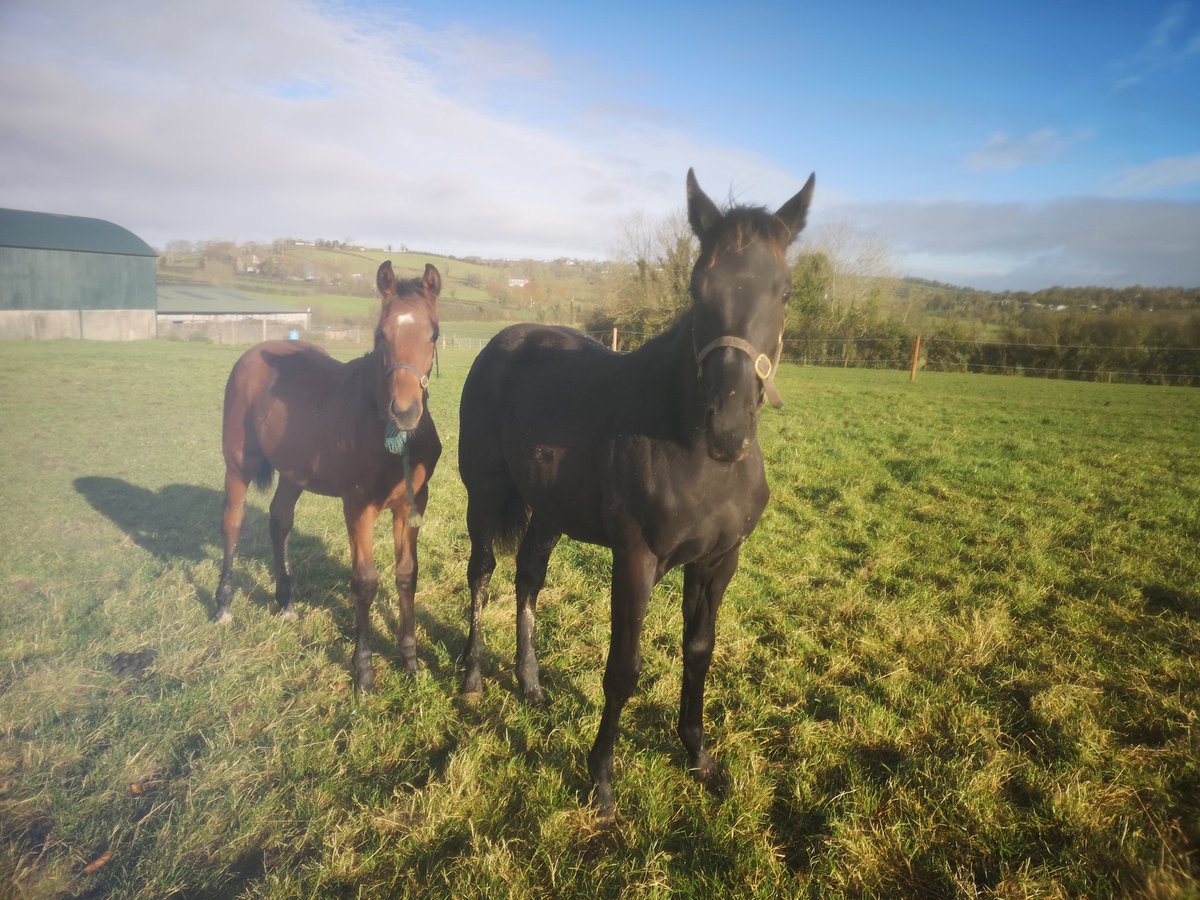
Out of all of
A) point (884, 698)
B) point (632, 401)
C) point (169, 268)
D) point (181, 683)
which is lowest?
point (181, 683)

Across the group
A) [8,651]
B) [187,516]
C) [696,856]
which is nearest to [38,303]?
[187,516]

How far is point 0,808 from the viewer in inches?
101

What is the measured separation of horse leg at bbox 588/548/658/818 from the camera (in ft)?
8.64

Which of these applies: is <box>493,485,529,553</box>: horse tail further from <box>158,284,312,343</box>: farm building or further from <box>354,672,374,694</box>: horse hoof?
<box>158,284,312,343</box>: farm building

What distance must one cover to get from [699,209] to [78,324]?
35.3m

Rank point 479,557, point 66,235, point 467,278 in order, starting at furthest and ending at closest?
point 66,235
point 467,278
point 479,557

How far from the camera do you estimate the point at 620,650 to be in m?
2.73

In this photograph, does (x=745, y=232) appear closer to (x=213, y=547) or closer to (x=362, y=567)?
(x=362, y=567)

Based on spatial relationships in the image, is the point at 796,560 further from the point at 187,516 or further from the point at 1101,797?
the point at 187,516

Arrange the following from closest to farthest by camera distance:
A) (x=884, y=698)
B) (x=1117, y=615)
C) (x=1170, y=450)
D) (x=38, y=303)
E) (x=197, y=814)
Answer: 1. (x=197, y=814)
2. (x=884, y=698)
3. (x=1117, y=615)
4. (x=1170, y=450)
5. (x=38, y=303)

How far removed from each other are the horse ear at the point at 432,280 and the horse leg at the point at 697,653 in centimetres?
238

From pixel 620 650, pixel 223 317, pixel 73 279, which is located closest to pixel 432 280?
pixel 620 650

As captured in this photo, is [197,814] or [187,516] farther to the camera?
[187,516]

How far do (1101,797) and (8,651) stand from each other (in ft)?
20.7
